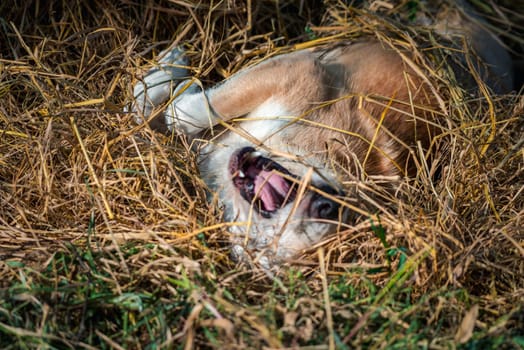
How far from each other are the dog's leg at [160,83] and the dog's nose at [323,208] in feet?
3.57

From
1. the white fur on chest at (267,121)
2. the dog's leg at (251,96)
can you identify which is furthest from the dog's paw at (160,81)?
the white fur on chest at (267,121)

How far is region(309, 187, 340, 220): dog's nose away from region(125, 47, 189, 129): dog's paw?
109cm

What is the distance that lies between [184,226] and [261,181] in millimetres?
453

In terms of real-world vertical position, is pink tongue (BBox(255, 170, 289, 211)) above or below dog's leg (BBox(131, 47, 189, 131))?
below

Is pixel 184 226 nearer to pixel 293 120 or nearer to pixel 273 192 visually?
pixel 273 192

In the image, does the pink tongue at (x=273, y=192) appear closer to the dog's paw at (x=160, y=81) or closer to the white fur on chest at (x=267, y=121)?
the white fur on chest at (x=267, y=121)

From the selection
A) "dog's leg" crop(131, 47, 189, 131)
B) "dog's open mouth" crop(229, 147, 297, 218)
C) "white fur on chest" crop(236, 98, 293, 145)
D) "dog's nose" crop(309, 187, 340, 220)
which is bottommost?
"dog's nose" crop(309, 187, 340, 220)

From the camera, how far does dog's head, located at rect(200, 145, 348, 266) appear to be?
2633 mm

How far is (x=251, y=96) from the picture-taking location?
3.31 m

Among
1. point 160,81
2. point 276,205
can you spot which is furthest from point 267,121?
point 160,81

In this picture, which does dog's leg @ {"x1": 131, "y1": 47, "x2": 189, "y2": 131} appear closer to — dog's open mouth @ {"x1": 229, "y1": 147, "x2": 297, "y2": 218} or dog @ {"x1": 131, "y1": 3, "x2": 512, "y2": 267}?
dog @ {"x1": 131, "y1": 3, "x2": 512, "y2": 267}

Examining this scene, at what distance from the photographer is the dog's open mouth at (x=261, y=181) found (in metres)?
2.80

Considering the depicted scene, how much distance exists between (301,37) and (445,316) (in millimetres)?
2261

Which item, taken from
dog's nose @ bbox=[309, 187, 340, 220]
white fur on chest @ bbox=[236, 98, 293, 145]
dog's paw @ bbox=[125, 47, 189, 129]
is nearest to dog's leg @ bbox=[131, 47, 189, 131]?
dog's paw @ bbox=[125, 47, 189, 129]
